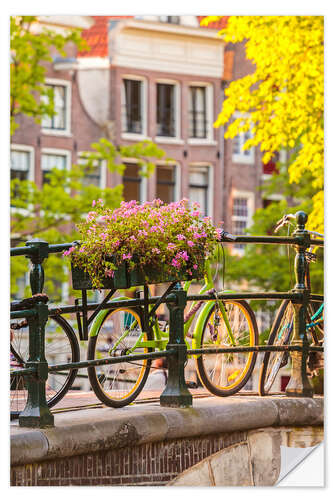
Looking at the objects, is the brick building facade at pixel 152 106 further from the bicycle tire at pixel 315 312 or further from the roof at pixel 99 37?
the bicycle tire at pixel 315 312

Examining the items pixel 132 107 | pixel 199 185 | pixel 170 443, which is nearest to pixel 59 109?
pixel 132 107

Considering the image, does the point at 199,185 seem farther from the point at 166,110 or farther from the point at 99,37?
the point at 99,37

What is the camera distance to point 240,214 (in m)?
22.3

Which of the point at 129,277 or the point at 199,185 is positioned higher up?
the point at 199,185

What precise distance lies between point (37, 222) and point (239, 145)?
26.9ft

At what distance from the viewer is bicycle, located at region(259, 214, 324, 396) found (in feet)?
20.0

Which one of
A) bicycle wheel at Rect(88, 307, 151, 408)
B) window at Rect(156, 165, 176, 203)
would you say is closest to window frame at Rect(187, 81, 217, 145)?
window at Rect(156, 165, 176, 203)

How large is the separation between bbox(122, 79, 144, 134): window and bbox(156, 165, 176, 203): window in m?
0.89

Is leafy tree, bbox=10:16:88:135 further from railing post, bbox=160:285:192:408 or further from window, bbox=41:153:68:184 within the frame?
railing post, bbox=160:285:192:408

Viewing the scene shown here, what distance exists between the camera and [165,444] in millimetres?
5055

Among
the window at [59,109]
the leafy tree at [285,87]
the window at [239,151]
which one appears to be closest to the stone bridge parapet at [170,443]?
→ the leafy tree at [285,87]

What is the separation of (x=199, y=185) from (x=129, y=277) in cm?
1592

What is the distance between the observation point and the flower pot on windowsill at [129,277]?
507cm

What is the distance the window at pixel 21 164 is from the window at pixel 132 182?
2.08 meters
